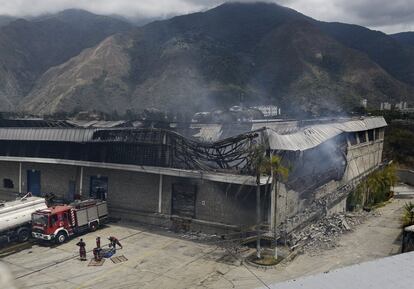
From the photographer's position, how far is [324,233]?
2650 centimetres

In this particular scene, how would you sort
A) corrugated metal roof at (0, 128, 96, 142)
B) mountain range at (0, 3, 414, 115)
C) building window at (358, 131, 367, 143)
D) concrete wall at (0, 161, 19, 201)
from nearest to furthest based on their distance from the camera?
corrugated metal roof at (0, 128, 96, 142)
concrete wall at (0, 161, 19, 201)
building window at (358, 131, 367, 143)
mountain range at (0, 3, 414, 115)

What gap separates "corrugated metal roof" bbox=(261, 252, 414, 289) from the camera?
656 cm

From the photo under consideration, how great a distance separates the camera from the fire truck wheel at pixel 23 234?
25.4 m

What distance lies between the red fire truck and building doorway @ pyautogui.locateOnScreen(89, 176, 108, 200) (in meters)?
3.35

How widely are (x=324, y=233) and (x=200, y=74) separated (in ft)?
361

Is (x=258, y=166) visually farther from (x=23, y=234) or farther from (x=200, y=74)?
(x=200, y=74)

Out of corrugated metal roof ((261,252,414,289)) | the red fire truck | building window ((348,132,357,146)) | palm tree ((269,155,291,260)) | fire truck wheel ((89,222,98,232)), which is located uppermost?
building window ((348,132,357,146))

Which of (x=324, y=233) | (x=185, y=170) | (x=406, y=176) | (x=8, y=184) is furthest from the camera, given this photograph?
(x=406, y=176)

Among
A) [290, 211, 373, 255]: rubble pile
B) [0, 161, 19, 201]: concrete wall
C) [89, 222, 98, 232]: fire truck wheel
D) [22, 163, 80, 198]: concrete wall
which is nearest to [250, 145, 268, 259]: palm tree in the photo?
[290, 211, 373, 255]: rubble pile

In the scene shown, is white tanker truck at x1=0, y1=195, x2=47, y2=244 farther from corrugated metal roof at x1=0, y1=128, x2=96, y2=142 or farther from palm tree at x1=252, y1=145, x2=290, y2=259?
palm tree at x1=252, y1=145, x2=290, y2=259

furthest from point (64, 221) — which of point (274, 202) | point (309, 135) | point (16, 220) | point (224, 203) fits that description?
point (309, 135)

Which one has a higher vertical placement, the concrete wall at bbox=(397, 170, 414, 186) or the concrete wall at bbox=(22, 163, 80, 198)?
the concrete wall at bbox=(22, 163, 80, 198)

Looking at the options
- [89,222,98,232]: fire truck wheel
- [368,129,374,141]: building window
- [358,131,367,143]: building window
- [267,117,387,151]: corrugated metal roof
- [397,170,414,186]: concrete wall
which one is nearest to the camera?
[267,117,387,151]: corrugated metal roof

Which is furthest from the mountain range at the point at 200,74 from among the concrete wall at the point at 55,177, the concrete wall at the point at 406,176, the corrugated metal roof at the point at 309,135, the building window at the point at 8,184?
the concrete wall at the point at 55,177
